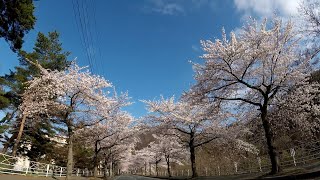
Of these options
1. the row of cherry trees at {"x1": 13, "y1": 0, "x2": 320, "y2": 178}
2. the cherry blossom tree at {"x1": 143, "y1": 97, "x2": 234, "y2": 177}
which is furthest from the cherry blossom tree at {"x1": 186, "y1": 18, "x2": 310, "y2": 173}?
the cherry blossom tree at {"x1": 143, "y1": 97, "x2": 234, "y2": 177}

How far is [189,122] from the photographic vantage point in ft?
102

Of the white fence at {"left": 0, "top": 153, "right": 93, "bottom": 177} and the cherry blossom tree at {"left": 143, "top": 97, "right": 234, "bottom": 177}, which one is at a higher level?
the cherry blossom tree at {"left": 143, "top": 97, "right": 234, "bottom": 177}

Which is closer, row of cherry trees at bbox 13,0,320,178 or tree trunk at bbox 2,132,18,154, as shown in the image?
row of cherry trees at bbox 13,0,320,178

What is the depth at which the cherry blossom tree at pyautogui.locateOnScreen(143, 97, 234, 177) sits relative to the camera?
98.4ft

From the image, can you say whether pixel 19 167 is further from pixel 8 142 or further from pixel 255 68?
pixel 255 68

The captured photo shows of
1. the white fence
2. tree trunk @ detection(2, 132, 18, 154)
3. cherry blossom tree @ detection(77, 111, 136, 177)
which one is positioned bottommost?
the white fence

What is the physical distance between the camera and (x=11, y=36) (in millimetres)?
14211

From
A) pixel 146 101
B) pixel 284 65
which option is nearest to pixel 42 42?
pixel 146 101

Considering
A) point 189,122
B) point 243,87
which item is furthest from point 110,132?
point 243,87

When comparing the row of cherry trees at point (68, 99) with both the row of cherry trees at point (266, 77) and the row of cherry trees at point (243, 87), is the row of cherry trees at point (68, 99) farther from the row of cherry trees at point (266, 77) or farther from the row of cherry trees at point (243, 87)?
the row of cherry trees at point (266, 77)

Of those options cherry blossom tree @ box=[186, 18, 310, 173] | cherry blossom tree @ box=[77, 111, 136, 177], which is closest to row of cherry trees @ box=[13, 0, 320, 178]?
cherry blossom tree @ box=[186, 18, 310, 173]

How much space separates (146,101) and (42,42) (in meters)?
15.2

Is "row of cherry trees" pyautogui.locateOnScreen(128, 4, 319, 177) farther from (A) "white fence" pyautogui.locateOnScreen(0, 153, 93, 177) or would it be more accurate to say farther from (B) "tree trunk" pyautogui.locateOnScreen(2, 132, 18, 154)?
(B) "tree trunk" pyautogui.locateOnScreen(2, 132, 18, 154)

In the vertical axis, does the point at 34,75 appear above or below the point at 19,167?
above
